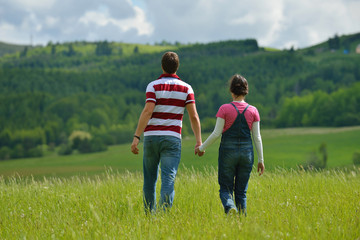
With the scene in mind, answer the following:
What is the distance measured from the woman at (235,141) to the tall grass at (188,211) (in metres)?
0.28

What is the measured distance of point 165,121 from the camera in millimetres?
5176

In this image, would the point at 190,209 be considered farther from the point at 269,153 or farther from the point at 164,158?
the point at 269,153

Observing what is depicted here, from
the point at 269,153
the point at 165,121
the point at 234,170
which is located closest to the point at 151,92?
the point at 165,121

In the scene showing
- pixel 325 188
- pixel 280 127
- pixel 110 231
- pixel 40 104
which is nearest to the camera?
pixel 110 231

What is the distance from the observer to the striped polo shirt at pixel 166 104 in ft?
17.0

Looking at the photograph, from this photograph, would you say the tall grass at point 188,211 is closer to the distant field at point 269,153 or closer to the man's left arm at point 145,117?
the man's left arm at point 145,117

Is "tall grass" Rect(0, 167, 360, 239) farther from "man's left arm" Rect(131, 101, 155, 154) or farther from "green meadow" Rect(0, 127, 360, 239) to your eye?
"man's left arm" Rect(131, 101, 155, 154)

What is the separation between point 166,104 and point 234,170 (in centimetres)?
127

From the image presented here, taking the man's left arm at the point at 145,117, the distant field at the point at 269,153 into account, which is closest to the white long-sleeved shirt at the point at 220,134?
the man's left arm at the point at 145,117

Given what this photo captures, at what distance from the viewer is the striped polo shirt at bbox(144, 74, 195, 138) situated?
518 cm

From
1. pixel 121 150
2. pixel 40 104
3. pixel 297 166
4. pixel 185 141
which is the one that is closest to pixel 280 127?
pixel 185 141

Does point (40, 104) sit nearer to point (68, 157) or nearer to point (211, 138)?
point (68, 157)

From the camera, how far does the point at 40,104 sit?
556ft

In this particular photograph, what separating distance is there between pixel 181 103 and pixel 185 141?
134002 millimetres
